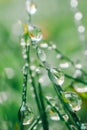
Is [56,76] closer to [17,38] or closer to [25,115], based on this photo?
[25,115]

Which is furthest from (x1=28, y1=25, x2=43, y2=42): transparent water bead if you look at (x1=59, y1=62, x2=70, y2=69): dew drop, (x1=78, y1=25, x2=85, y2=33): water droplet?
(x1=78, y1=25, x2=85, y2=33): water droplet

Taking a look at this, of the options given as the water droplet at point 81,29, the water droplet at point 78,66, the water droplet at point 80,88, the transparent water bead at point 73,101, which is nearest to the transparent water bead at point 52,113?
the transparent water bead at point 73,101

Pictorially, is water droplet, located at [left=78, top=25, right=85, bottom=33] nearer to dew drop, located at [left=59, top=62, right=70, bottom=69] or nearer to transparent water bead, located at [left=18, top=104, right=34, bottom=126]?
dew drop, located at [left=59, top=62, right=70, bottom=69]

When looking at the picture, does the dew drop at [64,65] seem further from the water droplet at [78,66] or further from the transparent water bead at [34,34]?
the transparent water bead at [34,34]

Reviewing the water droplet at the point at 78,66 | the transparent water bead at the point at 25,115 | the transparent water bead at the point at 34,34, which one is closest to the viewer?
the transparent water bead at the point at 25,115

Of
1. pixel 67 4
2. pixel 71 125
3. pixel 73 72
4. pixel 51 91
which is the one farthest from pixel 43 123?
pixel 67 4
